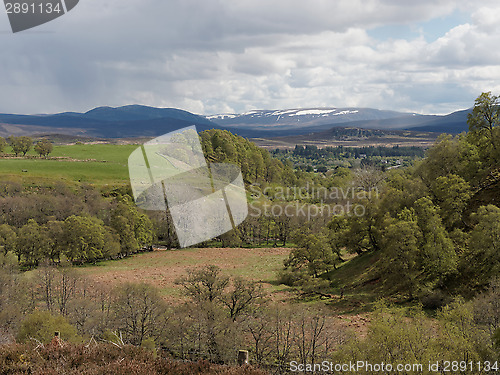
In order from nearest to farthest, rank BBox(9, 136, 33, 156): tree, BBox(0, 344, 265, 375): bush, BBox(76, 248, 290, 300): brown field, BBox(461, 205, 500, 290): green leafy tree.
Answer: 1. BBox(0, 344, 265, 375): bush
2. BBox(461, 205, 500, 290): green leafy tree
3. BBox(76, 248, 290, 300): brown field
4. BBox(9, 136, 33, 156): tree

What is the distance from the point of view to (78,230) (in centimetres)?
6712

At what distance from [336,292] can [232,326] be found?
20.6 m

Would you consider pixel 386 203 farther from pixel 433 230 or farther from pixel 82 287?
pixel 82 287

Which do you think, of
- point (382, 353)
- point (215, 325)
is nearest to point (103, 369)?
point (382, 353)

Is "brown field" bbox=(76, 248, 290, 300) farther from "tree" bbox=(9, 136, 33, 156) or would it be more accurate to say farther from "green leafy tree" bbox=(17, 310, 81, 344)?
"tree" bbox=(9, 136, 33, 156)

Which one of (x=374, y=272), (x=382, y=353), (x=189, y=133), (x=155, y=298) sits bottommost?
(x=374, y=272)

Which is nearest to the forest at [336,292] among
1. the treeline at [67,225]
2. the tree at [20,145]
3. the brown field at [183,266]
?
the treeline at [67,225]

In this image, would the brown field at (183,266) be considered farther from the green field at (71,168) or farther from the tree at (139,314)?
the green field at (71,168)

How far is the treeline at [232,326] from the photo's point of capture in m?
17.5

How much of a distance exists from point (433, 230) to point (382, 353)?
2514cm

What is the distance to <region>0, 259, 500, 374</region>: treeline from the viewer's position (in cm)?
1747

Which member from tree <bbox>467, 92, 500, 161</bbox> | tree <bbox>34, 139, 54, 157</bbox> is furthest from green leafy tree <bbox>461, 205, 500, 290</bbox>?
tree <bbox>34, 139, 54, 157</bbox>

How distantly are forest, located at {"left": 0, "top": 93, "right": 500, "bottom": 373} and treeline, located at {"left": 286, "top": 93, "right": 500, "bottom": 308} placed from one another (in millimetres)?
151

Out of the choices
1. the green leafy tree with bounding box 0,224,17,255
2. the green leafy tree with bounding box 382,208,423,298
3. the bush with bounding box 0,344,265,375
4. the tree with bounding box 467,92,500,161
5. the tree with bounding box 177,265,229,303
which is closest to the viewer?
the bush with bounding box 0,344,265,375
